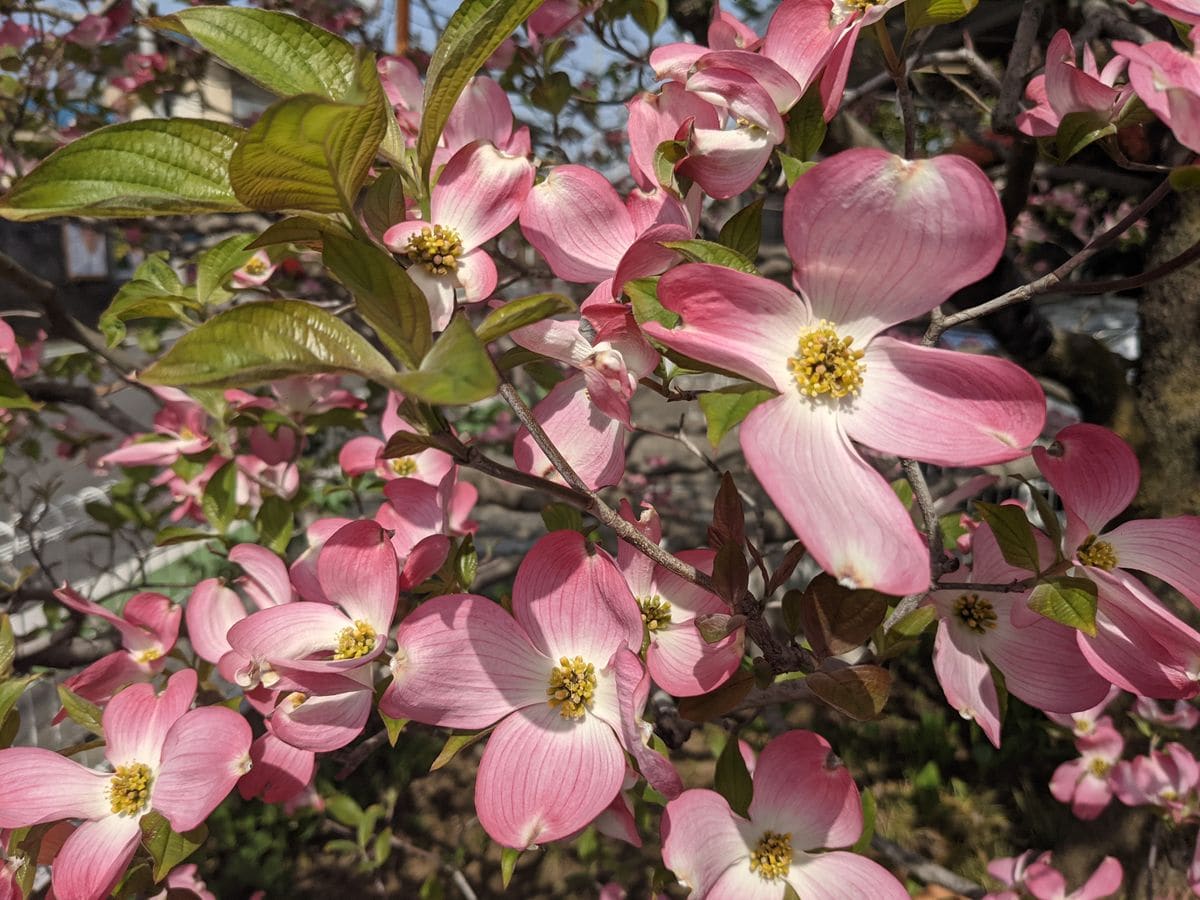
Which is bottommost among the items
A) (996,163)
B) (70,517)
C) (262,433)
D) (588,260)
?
(70,517)

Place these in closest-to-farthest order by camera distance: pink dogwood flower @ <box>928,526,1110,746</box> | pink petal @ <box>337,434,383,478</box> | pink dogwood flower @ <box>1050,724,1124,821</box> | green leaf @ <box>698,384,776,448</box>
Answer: green leaf @ <box>698,384,776,448</box>, pink dogwood flower @ <box>928,526,1110,746</box>, pink petal @ <box>337,434,383,478</box>, pink dogwood flower @ <box>1050,724,1124,821</box>

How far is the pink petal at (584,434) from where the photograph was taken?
1.51ft

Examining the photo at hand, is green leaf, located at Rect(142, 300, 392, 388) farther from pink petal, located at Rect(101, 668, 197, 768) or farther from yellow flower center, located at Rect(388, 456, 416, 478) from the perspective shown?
yellow flower center, located at Rect(388, 456, 416, 478)

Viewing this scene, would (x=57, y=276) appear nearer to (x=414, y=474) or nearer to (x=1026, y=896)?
(x=414, y=474)

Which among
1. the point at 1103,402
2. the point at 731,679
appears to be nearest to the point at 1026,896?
the point at 1103,402

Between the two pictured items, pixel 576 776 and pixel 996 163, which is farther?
pixel 996 163

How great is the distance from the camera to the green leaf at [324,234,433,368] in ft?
1.08

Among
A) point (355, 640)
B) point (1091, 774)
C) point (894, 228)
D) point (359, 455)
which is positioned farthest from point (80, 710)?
point (1091, 774)

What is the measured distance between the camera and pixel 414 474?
0.91 m

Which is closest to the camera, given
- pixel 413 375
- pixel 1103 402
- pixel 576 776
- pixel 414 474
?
pixel 413 375

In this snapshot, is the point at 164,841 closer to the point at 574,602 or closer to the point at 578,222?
the point at 574,602

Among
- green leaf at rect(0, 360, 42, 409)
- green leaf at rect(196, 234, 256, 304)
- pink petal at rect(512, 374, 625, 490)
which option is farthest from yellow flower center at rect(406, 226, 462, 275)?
green leaf at rect(0, 360, 42, 409)

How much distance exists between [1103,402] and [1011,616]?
1.03m

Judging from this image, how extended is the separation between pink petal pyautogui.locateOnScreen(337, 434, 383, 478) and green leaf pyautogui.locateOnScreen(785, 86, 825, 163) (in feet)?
1.96
